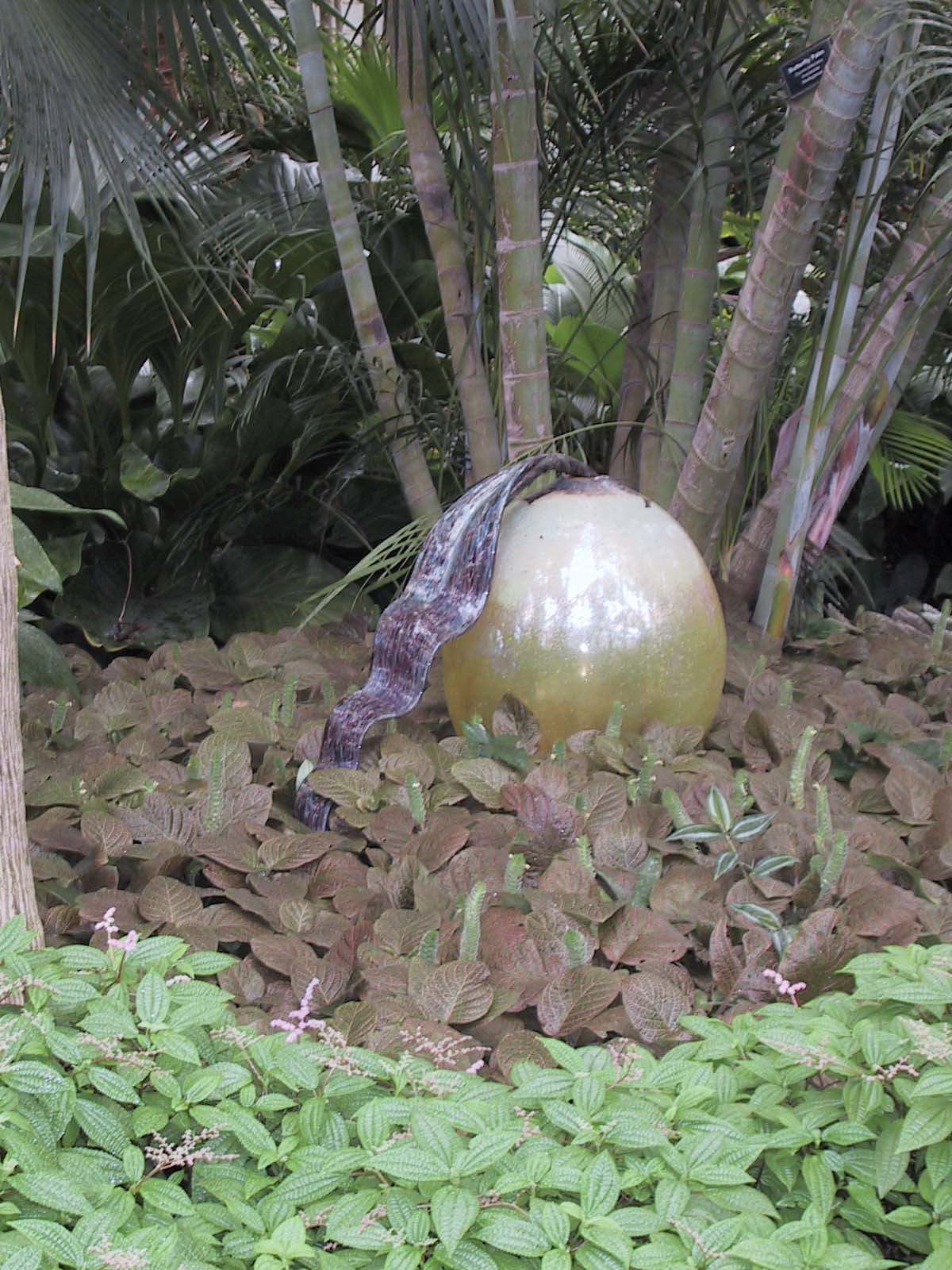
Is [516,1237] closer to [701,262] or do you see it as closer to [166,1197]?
[166,1197]

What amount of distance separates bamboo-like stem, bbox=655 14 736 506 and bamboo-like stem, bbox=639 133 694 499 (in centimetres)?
10

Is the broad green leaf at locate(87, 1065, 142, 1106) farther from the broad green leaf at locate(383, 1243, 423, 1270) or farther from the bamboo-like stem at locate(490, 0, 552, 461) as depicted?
the bamboo-like stem at locate(490, 0, 552, 461)

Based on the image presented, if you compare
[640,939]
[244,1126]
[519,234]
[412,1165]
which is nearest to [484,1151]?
[412,1165]

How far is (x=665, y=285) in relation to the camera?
3.16 metres

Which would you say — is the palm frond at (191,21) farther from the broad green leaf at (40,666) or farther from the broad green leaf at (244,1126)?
the broad green leaf at (244,1126)

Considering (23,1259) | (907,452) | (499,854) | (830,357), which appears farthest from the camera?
(907,452)

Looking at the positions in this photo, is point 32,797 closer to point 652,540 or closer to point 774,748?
point 652,540

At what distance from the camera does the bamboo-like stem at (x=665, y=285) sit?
3.01m

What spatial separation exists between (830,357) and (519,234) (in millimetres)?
677

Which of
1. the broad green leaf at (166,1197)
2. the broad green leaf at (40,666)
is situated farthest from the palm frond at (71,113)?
the broad green leaf at (166,1197)

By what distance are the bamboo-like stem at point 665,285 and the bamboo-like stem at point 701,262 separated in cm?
10

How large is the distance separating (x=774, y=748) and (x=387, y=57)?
92.3 inches

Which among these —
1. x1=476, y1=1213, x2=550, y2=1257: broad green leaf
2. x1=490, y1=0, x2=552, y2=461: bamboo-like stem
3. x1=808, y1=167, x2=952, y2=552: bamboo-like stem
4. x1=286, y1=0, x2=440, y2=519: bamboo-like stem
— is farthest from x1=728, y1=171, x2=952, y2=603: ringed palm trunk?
x1=476, y1=1213, x2=550, y2=1257: broad green leaf

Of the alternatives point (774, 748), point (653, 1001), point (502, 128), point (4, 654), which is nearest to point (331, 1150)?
point (653, 1001)
